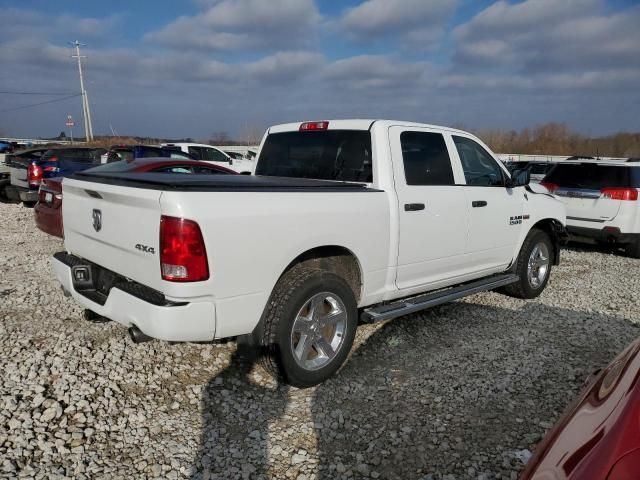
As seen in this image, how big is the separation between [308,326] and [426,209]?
4.79 ft

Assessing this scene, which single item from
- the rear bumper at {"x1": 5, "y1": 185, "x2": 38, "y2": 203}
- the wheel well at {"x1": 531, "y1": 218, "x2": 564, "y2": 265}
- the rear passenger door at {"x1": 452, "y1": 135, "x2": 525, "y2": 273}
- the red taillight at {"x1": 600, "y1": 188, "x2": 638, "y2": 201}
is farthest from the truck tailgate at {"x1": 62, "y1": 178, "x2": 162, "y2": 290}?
the rear bumper at {"x1": 5, "y1": 185, "x2": 38, "y2": 203}

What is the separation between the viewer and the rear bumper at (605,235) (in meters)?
8.09

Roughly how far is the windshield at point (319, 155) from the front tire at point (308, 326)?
1094mm

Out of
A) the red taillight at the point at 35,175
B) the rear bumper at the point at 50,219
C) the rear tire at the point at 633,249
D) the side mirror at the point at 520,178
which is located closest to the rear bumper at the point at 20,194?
the red taillight at the point at 35,175

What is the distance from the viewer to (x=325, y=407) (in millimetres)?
3367

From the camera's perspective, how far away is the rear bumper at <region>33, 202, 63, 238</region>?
6.65 meters

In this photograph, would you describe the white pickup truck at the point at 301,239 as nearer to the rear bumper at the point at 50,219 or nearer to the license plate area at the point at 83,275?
the license plate area at the point at 83,275

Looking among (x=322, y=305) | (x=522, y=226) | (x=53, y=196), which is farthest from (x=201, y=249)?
(x=53, y=196)

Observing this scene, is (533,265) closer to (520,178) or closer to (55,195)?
(520,178)

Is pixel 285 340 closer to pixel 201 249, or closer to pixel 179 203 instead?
pixel 201 249

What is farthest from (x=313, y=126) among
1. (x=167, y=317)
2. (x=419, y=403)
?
(x=419, y=403)

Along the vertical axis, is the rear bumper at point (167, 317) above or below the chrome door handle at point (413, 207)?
below

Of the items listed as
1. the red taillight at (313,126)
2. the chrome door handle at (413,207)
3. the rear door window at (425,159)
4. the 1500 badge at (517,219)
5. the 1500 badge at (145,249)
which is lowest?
the 1500 badge at (517,219)

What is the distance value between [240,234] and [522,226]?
3.70 meters
